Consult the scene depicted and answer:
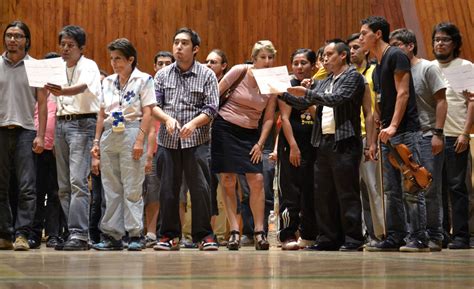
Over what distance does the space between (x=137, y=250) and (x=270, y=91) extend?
139 cm

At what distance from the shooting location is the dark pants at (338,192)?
16.6ft

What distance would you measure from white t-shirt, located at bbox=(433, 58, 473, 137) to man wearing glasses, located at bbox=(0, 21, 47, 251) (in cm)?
297

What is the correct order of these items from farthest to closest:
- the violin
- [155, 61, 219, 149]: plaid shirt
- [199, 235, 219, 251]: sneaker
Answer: [155, 61, 219, 149]: plaid shirt, [199, 235, 219, 251]: sneaker, the violin

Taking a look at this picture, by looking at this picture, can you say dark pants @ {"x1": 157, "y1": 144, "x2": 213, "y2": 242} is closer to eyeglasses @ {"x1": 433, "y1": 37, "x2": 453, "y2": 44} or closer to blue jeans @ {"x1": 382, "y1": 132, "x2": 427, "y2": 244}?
blue jeans @ {"x1": 382, "y1": 132, "x2": 427, "y2": 244}

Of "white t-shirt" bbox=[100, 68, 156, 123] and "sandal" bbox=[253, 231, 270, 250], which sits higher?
"white t-shirt" bbox=[100, 68, 156, 123]

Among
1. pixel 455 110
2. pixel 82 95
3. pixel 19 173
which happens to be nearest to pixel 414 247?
pixel 455 110

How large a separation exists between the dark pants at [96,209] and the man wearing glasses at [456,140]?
264 cm

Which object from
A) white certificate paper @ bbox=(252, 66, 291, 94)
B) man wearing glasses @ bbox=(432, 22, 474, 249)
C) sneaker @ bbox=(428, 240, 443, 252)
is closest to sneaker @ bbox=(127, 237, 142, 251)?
white certificate paper @ bbox=(252, 66, 291, 94)

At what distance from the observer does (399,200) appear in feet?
16.5

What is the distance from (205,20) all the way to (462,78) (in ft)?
16.1

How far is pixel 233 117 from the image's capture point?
5.57 metres

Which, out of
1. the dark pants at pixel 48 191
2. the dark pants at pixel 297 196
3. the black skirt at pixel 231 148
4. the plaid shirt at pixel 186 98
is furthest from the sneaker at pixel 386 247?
the dark pants at pixel 48 191

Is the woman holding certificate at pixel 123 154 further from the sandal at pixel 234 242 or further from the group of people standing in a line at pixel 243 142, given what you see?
the sandal at pixel 234 242

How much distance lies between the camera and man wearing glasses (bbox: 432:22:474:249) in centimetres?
570
